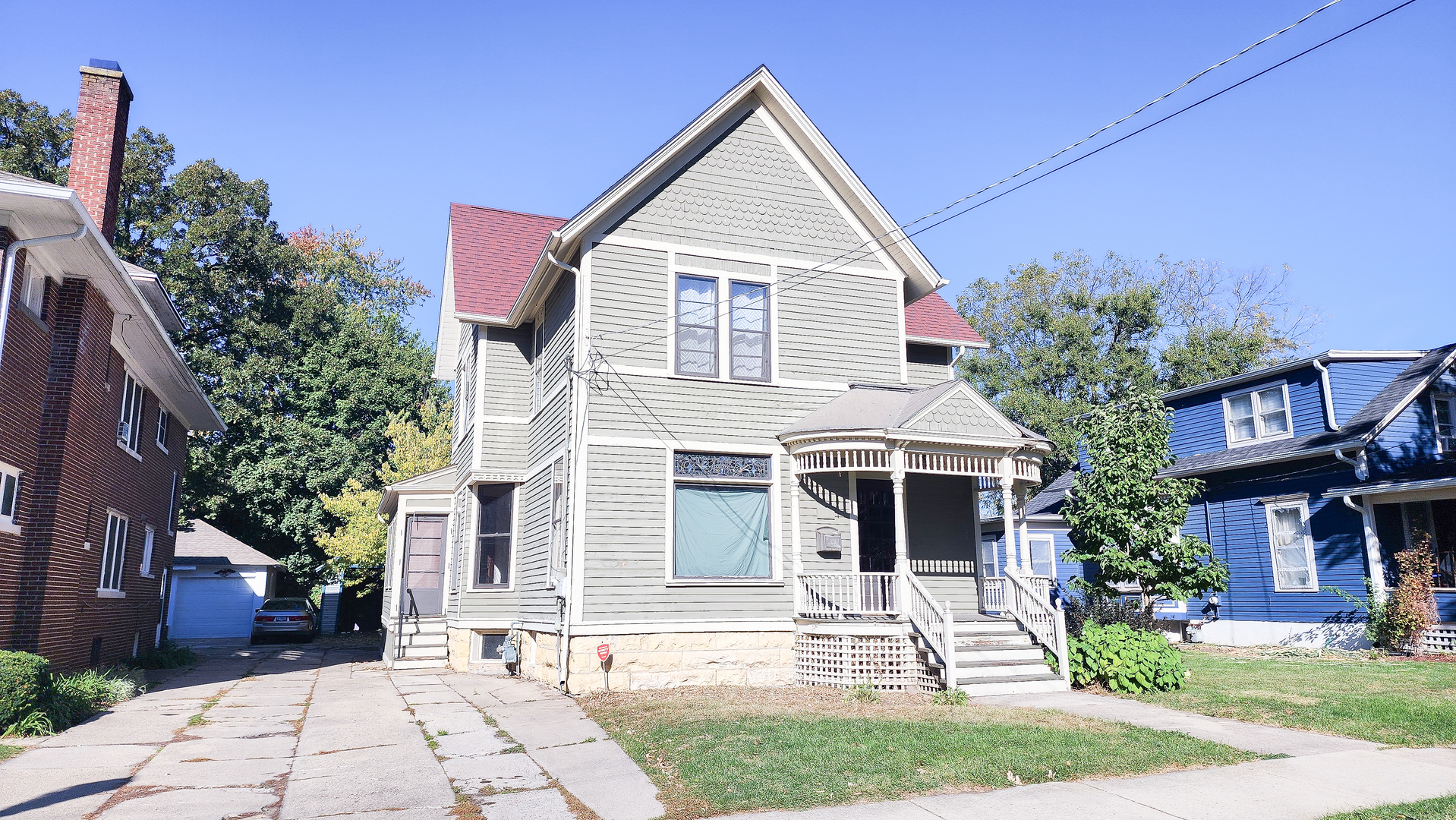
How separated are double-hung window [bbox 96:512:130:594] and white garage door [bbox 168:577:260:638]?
57.4 ft

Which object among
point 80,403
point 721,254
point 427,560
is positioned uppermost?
point 721,254

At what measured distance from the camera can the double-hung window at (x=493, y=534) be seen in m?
17.4

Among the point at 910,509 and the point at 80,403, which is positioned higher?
the point at 80,403

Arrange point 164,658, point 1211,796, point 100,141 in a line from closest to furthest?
point 1211,796, point 100,141, point 164,658

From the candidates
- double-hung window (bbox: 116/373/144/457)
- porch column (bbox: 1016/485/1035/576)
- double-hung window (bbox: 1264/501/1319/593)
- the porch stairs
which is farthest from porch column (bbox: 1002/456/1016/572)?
double-hung window (bbox: 116/373/144/457)

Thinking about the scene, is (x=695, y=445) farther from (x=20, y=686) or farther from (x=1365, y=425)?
(x=1365, y=425)

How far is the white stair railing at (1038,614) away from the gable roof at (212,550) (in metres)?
28.2

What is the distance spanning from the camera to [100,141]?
603 inches

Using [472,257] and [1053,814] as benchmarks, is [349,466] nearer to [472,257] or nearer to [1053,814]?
[472,257]

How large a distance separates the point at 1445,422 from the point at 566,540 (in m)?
18.9

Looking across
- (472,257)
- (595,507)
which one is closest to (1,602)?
(595,507)

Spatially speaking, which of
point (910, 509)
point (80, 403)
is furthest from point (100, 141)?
point (910, 509)

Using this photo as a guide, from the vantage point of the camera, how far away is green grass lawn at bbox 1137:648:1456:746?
9.46 m

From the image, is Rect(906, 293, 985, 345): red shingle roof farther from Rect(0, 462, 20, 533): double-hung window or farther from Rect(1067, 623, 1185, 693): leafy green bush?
Rect(0, 462, 20, 533): double-hung window
